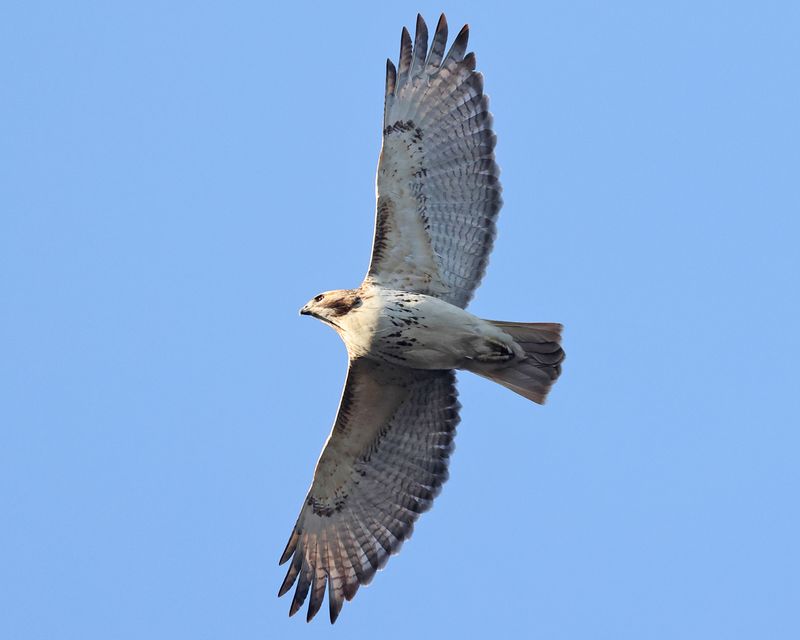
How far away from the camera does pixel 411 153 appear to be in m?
12.6

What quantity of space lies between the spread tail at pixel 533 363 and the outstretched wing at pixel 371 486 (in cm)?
64

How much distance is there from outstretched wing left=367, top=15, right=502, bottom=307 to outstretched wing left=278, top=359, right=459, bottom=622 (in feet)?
3.50

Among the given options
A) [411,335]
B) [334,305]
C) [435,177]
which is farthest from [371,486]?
[435,177]

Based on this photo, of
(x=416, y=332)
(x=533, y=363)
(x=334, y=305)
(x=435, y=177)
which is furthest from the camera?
(x=435, y=177)

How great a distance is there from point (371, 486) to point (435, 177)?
3094mm

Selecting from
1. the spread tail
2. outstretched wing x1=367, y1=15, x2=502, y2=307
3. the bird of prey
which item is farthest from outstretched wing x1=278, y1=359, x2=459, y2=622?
outstretched wing x1=367, y1=15, x2=502, y2=307

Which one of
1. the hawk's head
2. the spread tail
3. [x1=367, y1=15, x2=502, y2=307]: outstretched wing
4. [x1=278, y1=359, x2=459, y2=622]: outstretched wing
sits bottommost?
[x1=278, y1=359, x2=459, y2=622]: outstretched wing

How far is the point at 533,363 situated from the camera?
492 inches

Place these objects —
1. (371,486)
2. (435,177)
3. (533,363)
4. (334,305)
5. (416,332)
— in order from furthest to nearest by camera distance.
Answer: (371,486) < (435,177) < (533,363) < (334,305) < (416,332)

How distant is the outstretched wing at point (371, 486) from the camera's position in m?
12.9

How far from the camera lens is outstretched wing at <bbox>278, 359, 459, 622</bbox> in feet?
42.4

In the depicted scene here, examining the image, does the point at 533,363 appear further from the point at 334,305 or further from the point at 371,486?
the point at 371,486

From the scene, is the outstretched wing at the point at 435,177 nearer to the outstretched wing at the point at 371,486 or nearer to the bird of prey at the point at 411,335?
the bird of prey at the point at 411,335

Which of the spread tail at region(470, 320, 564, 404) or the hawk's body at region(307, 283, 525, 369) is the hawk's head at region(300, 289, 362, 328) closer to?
the hawk's body at region(307, 283, 525, 369)
